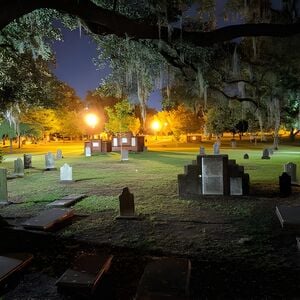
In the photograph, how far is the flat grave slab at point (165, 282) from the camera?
423 cm

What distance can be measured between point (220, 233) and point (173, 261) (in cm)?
261

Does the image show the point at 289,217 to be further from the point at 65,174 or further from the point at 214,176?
the point at 65,174

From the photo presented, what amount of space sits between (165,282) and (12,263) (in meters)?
2.53

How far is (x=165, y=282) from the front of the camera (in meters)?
4.46

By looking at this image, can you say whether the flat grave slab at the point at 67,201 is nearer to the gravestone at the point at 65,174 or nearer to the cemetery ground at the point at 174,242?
the cemetery ground at the point at 174,242

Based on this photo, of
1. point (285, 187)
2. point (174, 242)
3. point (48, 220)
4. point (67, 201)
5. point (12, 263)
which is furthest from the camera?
point (285, 187)

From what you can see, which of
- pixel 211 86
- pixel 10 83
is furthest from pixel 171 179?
pixel 10 83

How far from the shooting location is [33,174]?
63.7ft

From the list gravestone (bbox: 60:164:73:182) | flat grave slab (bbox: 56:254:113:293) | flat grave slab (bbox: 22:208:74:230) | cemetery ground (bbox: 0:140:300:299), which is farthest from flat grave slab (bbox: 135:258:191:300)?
gravestone (bbox: 60:164:73:182)

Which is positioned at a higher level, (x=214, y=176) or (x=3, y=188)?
(x=214, y=176)

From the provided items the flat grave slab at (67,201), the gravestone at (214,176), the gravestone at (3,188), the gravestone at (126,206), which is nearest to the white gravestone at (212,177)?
the gravestone at (214,176)

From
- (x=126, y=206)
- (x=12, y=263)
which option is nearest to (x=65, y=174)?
(x=126, y=206)

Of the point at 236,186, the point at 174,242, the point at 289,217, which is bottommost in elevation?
the point at 174,242

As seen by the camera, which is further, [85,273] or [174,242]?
[174,242]
